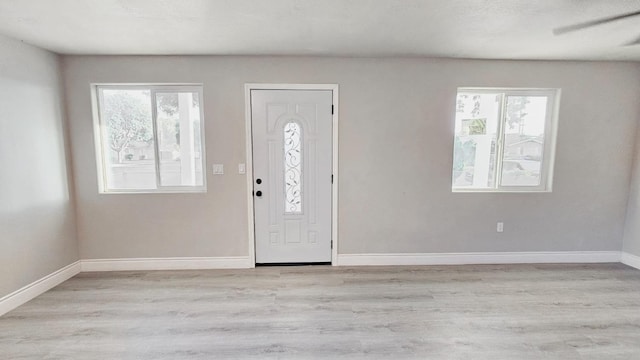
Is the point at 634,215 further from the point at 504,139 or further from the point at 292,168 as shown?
the point at 292,168

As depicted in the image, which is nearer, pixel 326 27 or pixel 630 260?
pixel 326 27

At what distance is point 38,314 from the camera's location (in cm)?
257

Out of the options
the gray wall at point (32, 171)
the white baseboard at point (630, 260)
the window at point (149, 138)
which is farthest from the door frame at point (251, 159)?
the white baseboard at point (630, 260)

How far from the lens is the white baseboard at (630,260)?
3508mm

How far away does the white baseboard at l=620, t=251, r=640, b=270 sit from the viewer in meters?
3.51

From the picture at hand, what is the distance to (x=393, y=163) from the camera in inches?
136

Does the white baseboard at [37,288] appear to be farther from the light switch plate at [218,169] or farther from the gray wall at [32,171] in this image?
the light switch plate at [218,169]

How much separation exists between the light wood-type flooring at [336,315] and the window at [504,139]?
105 cm

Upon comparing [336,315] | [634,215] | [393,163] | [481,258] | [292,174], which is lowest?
[336,315]

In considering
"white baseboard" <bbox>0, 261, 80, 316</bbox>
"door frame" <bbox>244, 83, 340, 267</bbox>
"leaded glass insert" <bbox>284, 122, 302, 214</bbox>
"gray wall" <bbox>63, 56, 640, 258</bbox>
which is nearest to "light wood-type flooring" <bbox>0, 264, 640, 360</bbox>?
"white baseboard" <bbox>0, 261, 80, 316</bbox>

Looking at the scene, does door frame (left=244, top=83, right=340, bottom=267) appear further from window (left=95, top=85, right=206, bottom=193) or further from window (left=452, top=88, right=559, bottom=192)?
window (left=452, top=88, right=559, bottom=192)

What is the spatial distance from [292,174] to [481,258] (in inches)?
99.0

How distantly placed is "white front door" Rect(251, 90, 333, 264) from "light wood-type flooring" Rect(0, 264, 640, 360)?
0.31m

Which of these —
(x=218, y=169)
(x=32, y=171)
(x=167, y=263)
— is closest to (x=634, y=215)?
(x=218, y=169)
